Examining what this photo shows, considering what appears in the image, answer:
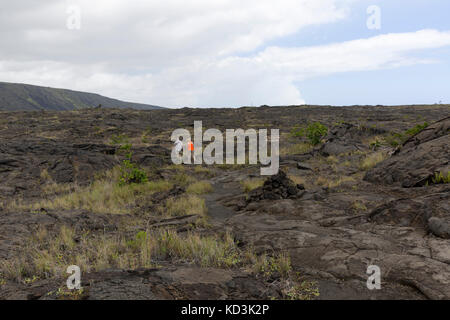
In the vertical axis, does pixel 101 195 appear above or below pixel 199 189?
below

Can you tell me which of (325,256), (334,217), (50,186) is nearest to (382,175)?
(334,217)

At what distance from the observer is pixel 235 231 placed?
649cm

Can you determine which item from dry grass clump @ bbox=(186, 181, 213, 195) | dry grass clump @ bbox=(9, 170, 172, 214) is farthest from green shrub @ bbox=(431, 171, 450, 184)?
dry grass clump @ bbox=(9, 170, 172, 214)

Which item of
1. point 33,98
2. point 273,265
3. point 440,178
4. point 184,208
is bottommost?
point 184,208

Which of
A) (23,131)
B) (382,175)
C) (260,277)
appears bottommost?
(260,277)

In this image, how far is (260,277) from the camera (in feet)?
13.5

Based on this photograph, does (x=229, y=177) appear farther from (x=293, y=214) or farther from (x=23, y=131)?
(x=23, y=131)

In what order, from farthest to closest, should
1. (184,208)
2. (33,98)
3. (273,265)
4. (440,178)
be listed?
(33,98) < (184,208) < (440,178) < (273,265)

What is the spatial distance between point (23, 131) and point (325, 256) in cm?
3272

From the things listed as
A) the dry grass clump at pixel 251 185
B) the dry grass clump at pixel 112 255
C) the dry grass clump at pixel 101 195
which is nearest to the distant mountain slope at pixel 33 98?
the dry grass clump at pixel 101 195

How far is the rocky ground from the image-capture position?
12.0 ft

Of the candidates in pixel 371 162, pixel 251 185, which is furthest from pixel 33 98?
pixel 371 162

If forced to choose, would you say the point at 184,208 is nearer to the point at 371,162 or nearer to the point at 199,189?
the point at 199,189

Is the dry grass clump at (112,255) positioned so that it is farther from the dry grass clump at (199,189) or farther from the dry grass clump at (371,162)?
the dry grass clump at (371,162)
